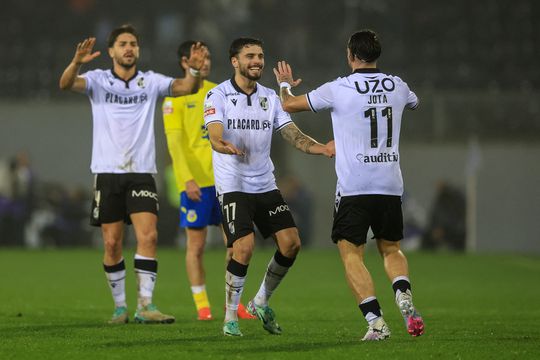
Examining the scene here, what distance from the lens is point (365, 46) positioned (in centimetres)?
827

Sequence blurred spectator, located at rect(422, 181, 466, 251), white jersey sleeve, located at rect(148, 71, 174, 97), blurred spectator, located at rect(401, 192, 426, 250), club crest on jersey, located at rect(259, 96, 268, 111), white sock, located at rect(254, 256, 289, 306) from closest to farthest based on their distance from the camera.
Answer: club crest on jersey, located at rect(259, 96, 268, 111)
white sock, located at rect(254, 256, 289, 306)
white jersey sleeve, located at rect(148, 71, 174, 97)
blurred spectator, located at rect(422, 181, 466, 251)
blurred spectator, located at rect(401, 192, 426, 250)

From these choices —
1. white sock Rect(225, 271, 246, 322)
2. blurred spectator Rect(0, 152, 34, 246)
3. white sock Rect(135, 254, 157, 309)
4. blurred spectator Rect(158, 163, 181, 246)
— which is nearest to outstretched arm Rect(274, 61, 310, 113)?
white sock Rect(225, 271, 246, 322)

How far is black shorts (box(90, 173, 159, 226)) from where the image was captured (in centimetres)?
1012

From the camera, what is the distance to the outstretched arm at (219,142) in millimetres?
8352

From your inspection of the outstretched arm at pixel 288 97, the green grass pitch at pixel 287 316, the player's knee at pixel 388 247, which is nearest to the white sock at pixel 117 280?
the green grass pitch at pixel 287 316

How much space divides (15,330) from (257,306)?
Result: 6.07 ft

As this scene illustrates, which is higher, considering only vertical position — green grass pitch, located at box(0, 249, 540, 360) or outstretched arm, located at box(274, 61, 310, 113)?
outstretched arm, located at box(274, 61, 310, 113)

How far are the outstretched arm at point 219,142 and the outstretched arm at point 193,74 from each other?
1066mm

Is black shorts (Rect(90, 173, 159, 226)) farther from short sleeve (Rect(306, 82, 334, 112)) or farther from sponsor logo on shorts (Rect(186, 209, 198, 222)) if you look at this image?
short sleeve (Rect(306, 82, 334, 112))

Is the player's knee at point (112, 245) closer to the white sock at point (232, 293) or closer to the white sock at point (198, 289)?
the white sock at point (198, 289)

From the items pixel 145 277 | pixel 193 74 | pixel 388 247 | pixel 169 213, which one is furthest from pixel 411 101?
pixel 169 213

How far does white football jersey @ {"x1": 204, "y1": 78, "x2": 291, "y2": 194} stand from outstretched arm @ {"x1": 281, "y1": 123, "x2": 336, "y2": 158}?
0.51ft

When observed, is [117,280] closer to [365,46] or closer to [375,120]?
[375,120]

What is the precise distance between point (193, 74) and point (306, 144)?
1491 mm
